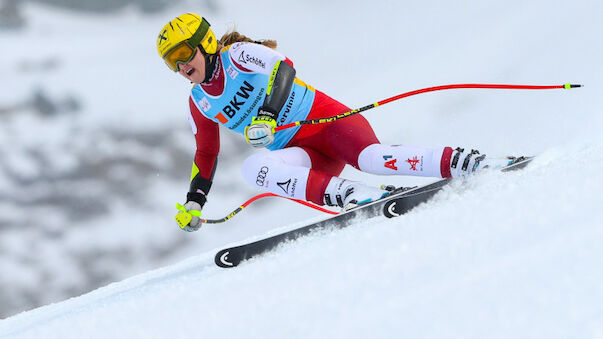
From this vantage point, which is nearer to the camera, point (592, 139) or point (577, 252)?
point (577, 252)

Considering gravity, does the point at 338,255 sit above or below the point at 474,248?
below

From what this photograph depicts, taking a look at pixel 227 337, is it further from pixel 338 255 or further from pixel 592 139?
pixel 592 139

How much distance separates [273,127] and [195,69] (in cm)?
86

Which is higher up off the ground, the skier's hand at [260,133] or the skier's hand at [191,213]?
the skier's hand at [260,133]

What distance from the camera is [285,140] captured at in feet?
14.2

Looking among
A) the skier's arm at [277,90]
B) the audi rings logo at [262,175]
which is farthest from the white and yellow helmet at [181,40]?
the audi rings logo at [262,175]

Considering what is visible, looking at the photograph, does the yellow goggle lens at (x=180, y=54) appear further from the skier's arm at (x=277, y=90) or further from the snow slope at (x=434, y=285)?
the snow slope at (x=434, y=285)

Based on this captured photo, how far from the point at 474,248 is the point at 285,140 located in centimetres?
280

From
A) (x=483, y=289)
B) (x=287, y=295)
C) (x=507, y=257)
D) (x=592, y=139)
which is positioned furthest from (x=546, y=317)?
(x=592, y=139)

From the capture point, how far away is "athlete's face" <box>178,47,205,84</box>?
405 centimetres

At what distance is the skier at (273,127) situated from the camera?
3646 millimetres

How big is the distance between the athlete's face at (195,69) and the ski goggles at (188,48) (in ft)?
0.12

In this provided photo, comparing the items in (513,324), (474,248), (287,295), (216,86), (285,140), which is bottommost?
(287,295)

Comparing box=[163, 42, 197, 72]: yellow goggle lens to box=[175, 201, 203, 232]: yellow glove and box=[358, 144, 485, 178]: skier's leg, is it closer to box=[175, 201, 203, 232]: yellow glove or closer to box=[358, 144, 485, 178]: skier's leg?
box=[175, 201, 203, 232]: yellow glove
